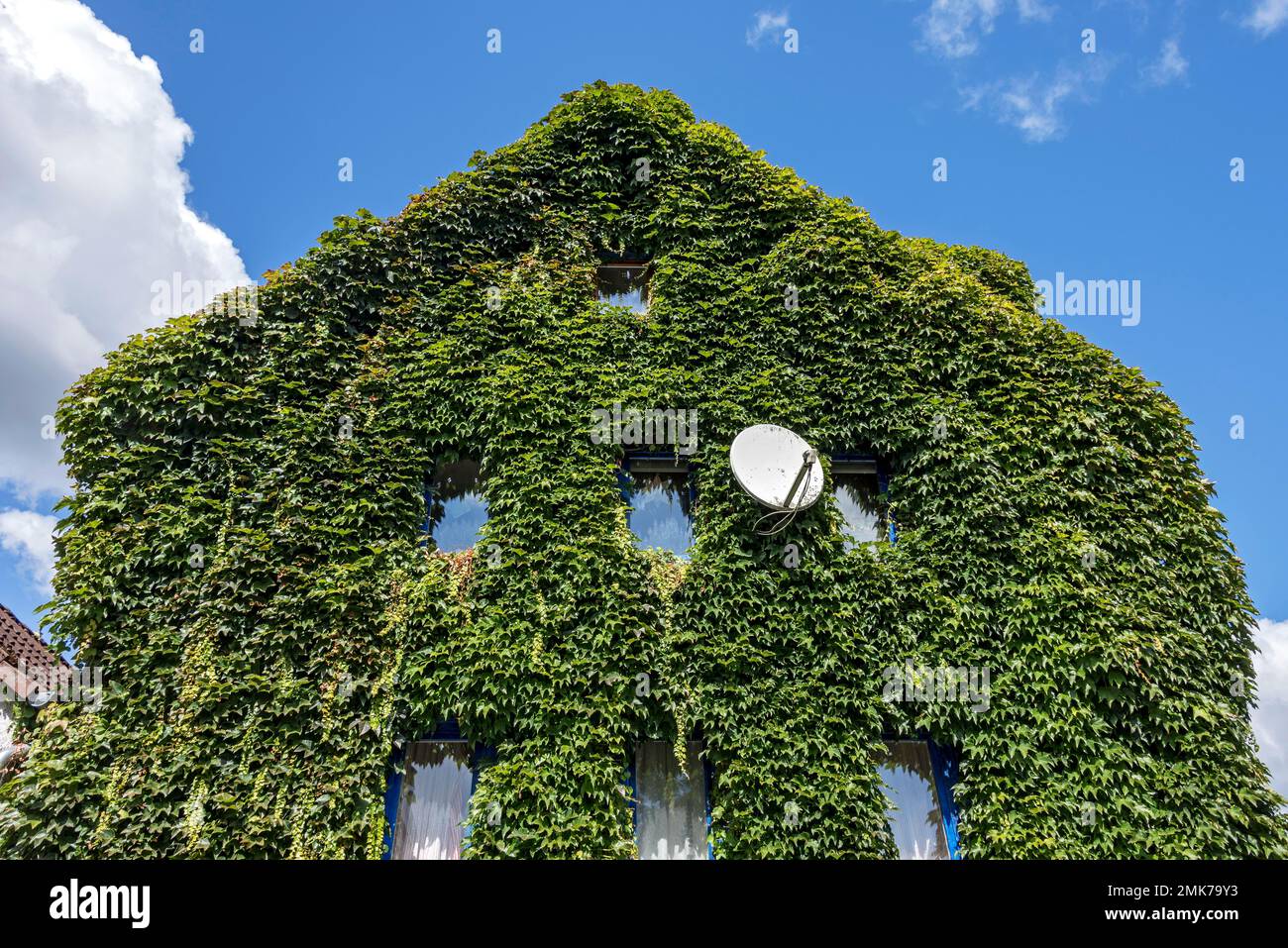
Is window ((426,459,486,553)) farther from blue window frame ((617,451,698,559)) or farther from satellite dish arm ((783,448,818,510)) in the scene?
satellite dish arm ((783,448,818,510))

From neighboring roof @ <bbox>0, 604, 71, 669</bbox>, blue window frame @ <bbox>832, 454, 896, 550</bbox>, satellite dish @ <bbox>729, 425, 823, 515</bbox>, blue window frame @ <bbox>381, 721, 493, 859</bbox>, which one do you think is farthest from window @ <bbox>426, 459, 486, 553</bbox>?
neighboring roof @ <bbox>0, 604, 71, 669</bbox>

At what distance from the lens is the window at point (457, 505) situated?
1059 centimetres

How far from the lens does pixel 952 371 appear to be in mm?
11211

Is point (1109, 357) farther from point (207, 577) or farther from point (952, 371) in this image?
point (207, 577)

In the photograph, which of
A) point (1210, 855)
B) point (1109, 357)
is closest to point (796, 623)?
point (1210, 855)

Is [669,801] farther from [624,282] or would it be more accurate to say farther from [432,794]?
[624,282]

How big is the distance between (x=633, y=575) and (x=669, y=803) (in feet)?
9.22

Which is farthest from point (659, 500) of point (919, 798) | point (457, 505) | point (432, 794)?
point (919, 798)

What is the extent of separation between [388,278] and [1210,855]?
13.0m

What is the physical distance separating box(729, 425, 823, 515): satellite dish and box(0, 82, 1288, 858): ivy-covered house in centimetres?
58

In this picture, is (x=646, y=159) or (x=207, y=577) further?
(x=646, y=159)

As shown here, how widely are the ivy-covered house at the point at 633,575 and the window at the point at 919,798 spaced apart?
40mm

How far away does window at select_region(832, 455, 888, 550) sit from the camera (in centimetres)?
1097
